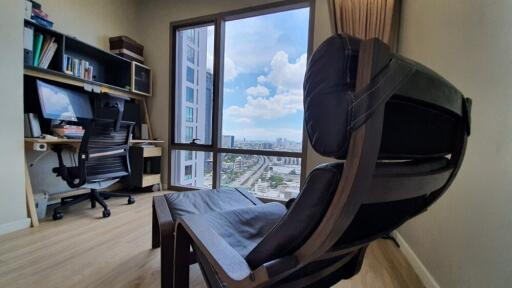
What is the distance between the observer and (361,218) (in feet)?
1.70

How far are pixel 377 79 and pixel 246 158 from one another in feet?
8.61

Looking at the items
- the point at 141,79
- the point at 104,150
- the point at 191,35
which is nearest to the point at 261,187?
the point at 104,150

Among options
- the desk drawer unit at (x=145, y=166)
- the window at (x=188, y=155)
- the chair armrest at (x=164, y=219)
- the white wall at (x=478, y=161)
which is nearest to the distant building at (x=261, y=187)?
the window at (x=188, y=155)

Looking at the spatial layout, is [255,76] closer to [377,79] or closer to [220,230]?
[220,230]

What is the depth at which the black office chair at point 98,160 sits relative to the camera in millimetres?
2014

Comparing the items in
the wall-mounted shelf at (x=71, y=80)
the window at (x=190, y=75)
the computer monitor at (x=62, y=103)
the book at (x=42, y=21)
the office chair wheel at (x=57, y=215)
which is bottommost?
the office chair wheel at (x=57, y=215)

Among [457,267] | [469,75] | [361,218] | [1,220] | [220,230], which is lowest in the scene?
[1,220]

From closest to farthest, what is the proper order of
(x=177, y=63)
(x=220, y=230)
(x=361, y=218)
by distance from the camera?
(x=361, y=218)
(x=220, y=230)
(x=177, y=63)

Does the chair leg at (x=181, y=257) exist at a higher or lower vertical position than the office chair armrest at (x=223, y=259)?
lower

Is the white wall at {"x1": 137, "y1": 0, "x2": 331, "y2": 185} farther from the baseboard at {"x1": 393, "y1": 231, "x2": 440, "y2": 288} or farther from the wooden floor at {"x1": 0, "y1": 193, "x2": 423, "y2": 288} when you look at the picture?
the baseboard at {"x1": 393, "y1": 231, "x2": 440, "y2": 288}

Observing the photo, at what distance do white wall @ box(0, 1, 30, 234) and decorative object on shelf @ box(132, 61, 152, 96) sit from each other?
122 centimetres

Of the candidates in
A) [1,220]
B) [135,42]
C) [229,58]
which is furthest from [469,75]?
[135,42]

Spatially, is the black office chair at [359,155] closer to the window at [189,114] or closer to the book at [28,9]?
the book at [28,9]

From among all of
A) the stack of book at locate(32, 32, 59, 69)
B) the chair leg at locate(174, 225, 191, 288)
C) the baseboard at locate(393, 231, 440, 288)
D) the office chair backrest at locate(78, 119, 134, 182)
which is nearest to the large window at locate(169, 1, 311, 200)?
the office chair backrest at locate(78, 119, 134, 182)
